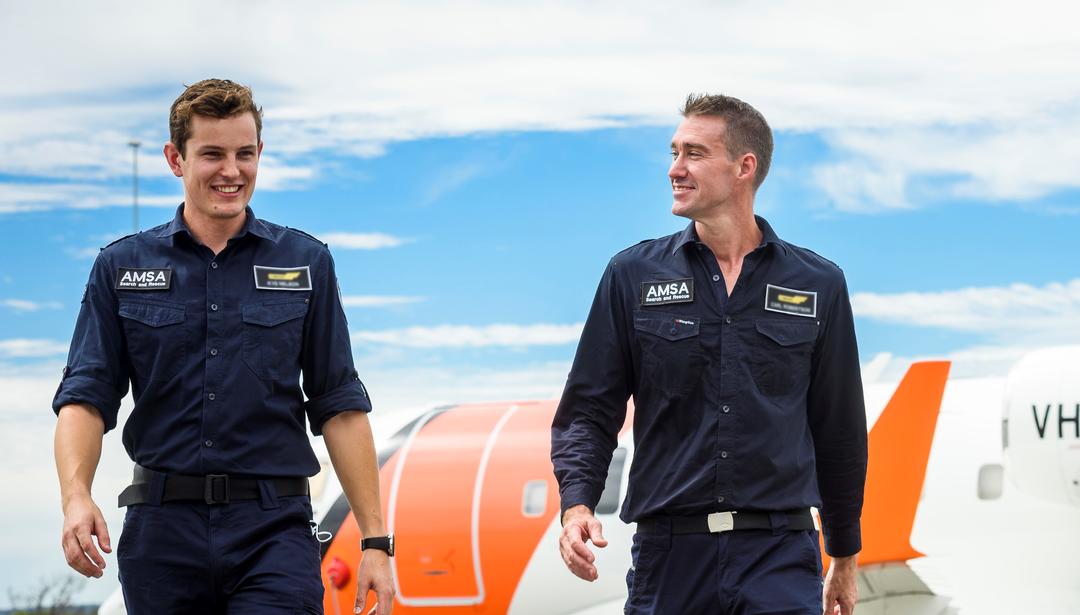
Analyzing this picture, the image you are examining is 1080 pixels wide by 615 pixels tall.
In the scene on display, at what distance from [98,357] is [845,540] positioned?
2.99 meters

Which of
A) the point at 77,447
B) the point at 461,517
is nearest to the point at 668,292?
the point at 77,447

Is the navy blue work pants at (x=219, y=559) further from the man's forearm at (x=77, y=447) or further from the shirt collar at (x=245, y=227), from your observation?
the shirt collar at (x=245, y=227)

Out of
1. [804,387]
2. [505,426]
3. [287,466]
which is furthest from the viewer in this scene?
[505,426]

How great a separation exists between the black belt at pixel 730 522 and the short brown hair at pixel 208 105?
6.96 feet

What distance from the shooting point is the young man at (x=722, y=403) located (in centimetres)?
524

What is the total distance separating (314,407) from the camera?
5.26 metres

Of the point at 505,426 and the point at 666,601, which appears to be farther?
the point at 505,426

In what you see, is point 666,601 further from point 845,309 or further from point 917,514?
point 917,514

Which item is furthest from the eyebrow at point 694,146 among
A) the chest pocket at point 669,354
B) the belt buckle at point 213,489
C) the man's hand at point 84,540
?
the man's hand at point 84,540

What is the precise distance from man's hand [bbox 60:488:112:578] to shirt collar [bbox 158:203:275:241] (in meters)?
1.16

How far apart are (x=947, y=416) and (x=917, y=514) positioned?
873 mm

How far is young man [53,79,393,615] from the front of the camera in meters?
4.96

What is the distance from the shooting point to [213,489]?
501 centimetres

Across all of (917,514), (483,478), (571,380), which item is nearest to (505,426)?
(483,478)
